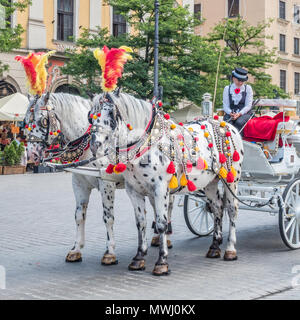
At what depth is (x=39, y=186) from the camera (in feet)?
53.3

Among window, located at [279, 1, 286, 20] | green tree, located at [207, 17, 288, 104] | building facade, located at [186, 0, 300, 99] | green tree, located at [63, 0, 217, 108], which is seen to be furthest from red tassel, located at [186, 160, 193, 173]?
window, located at [279, 1, 286, 20]

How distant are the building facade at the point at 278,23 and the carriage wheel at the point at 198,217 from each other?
3502 centimetres

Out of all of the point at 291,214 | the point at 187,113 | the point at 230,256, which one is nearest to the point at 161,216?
the point at 230,256

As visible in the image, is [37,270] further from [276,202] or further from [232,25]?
[232,25]

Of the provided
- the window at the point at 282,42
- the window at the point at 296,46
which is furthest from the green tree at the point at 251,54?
the window at the point at 296,46

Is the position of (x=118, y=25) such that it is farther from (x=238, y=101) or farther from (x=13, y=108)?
(x=238, y=101)

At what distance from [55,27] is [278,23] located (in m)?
21.3

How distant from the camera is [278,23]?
4309 centimetres

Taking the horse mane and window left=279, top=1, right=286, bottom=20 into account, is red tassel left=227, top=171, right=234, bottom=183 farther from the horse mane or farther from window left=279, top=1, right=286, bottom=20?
window left=279, top=1, right=286, bottom=20

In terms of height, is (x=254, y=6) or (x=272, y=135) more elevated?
(x=254, y=6)

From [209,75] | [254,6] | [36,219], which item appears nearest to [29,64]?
[36,219]

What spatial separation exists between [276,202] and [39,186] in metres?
9.98

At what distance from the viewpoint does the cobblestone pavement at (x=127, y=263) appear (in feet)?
18.3

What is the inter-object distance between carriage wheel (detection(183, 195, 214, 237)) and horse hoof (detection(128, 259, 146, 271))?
2072 millimetres
